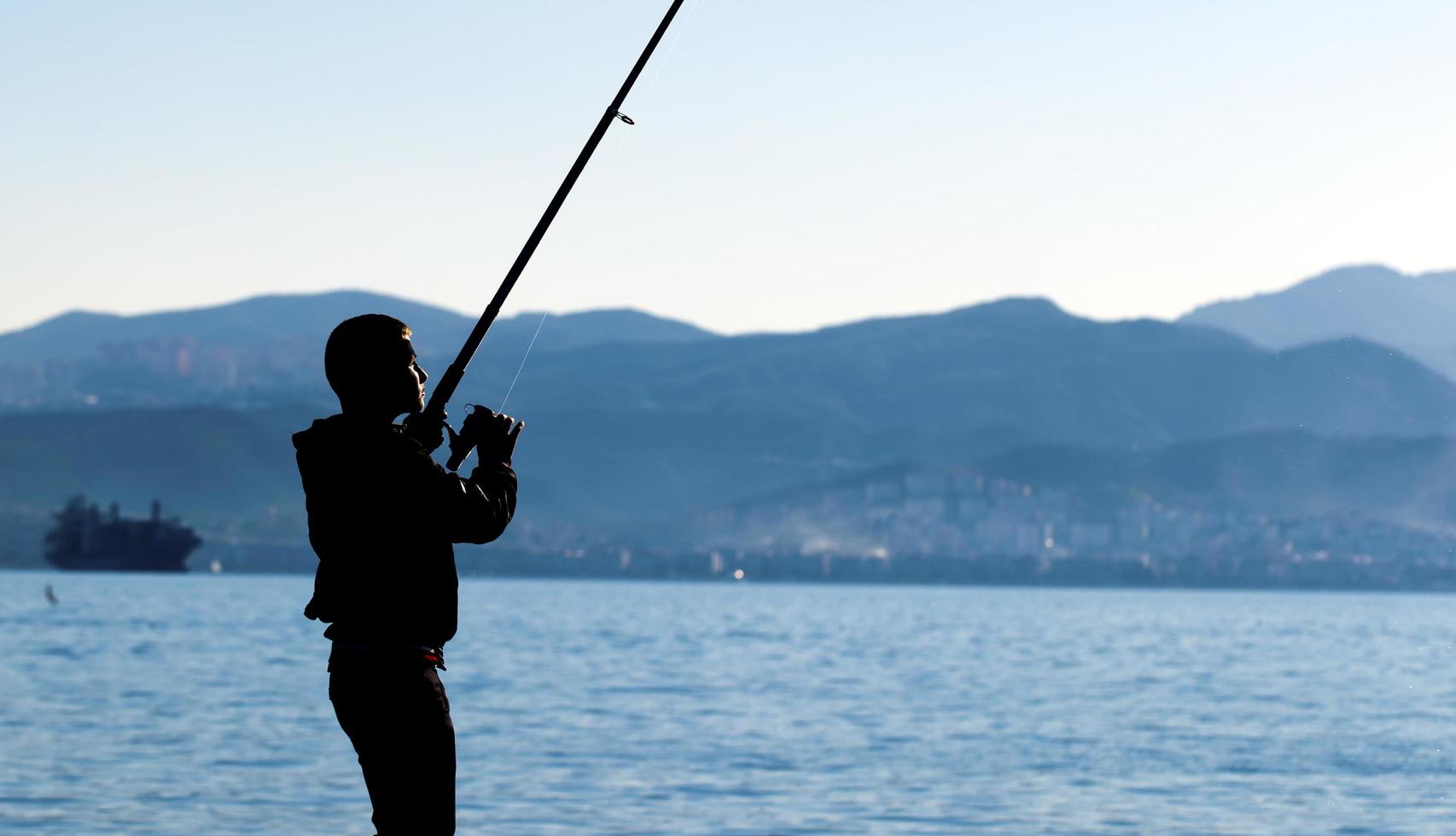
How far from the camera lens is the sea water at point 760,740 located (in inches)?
1319

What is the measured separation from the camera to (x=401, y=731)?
643cm

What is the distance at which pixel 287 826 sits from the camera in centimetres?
3072

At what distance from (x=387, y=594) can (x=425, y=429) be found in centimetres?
58

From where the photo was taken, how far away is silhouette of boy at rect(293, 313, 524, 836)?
641cm

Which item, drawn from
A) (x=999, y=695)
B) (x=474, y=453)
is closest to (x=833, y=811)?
(x=474, y=453)

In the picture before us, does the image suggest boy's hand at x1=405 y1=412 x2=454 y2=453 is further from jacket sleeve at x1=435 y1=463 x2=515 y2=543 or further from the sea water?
the sea water

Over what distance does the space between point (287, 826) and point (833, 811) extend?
28.1 feet

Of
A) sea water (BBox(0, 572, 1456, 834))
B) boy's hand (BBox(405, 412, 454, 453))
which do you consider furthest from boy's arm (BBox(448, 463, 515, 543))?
sea water (BBox(0, 572, 1456, 834))

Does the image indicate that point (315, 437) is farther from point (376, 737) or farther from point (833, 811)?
point (833, 811)

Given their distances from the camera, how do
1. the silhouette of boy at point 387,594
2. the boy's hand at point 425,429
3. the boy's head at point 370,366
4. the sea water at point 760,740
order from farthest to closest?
the sea water at point 760,740 < the boy's hand at point 425,429 < the boy's head at point 370,366 < the silhouette of boy at point 387,594

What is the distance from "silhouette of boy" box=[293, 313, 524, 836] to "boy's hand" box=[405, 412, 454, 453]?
0.16 meters

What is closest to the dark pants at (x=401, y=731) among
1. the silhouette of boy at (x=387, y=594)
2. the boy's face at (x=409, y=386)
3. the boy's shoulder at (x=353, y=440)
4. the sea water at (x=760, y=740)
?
the silhouette of boy at (x=387, y=594)

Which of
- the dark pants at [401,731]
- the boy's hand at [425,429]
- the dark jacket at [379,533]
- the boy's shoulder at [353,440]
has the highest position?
the boy's hand at [425,429]

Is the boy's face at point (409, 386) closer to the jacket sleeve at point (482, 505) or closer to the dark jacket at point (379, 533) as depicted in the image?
the dark jacket at point (379, 533)
